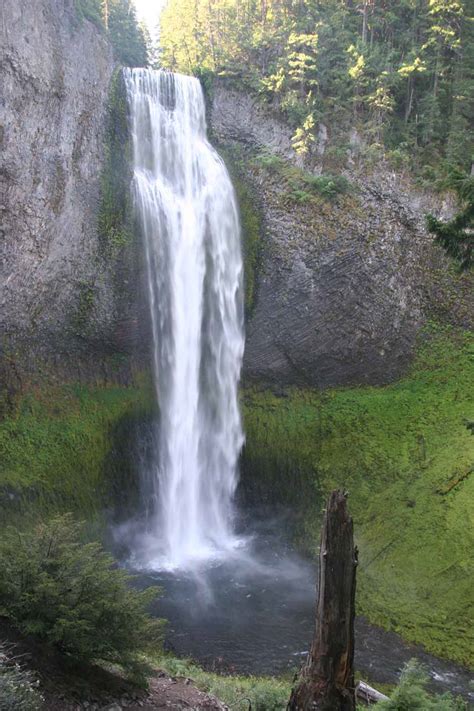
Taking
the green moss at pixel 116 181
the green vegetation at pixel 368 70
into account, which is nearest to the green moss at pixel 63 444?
the green moss at pixel 116 181

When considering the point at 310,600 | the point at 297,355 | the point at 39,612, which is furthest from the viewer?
the point at 297,355

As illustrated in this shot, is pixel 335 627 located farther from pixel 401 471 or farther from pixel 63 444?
pixel 63 444

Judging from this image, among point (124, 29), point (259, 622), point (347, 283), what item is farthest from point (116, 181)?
point (259, 622)

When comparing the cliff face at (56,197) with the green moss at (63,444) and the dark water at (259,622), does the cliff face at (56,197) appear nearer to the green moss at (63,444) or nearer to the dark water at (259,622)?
the green moss at (63,444)

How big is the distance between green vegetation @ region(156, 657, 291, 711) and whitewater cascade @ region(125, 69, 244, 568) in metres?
6.82

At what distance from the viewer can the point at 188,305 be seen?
18672 mm

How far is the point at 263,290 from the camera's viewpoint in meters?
19.6

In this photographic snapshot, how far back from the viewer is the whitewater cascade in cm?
1809

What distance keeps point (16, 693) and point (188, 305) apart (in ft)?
47.7

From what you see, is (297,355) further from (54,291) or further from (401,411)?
(54,291)

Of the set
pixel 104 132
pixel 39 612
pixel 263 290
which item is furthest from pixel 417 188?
pixel 39 612

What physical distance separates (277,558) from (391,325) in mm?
8668

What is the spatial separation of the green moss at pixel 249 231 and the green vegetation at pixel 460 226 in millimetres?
11359

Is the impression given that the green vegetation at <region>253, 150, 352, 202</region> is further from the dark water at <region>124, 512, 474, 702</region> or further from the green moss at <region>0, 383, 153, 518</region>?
the dark water at <region>124, 512, 474, 702</region>
